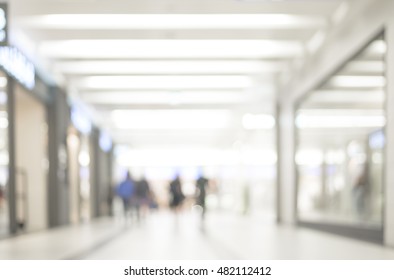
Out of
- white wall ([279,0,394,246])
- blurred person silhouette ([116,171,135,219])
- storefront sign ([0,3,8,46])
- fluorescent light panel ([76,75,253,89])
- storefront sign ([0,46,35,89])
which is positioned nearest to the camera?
storefront sign ([0,3,8,46])

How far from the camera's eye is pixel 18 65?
384 inches

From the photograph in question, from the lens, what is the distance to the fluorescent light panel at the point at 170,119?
19.0m

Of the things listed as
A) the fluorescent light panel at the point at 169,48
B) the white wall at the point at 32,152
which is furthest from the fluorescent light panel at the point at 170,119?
the fluorescent light panel at the point at 169,48

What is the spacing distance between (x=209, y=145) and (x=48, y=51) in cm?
2006

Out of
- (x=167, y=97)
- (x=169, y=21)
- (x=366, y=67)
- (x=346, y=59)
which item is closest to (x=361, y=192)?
(x=366, y=67)

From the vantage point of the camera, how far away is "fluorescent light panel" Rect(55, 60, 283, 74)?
463 inches

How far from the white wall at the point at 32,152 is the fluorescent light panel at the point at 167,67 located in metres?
1.18

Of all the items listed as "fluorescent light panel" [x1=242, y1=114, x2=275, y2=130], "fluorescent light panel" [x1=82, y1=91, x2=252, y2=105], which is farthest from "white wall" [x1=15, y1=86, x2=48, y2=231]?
"fluorescent light panel" [x1=242, y1=114, x2=275, y2=130]

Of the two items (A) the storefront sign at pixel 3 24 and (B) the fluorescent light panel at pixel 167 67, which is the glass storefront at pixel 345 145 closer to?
(B) the fluorescent light panel at pixel 167 67

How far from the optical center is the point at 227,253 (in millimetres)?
6648

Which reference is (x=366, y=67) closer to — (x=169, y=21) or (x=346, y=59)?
(x=346, y=59)

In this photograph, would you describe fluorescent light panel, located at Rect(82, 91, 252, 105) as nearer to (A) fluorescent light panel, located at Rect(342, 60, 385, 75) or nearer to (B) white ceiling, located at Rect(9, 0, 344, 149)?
(B) white ceiling, located at Rect(9, 0, 344, 149)

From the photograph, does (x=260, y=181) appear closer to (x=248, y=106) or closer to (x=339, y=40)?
(x=248, y=106)

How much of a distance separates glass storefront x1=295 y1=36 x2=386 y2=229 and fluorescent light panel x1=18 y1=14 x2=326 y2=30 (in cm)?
125
